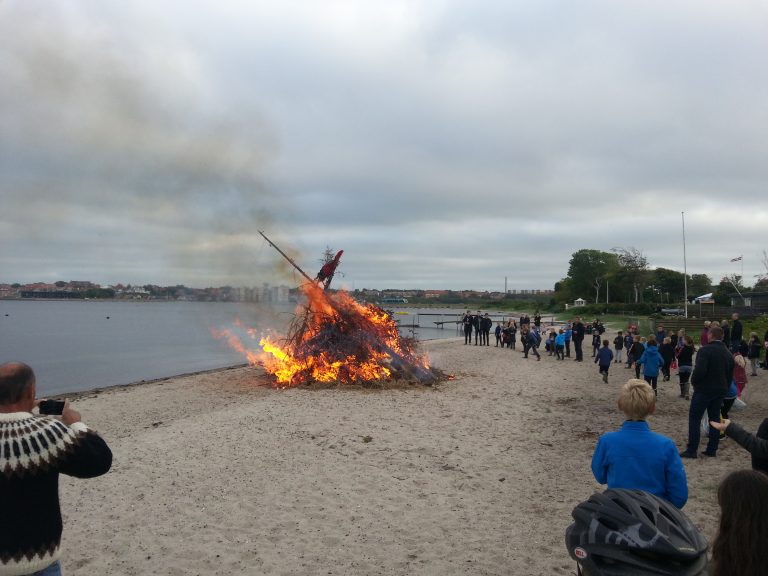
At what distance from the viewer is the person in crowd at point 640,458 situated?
3.62 meters

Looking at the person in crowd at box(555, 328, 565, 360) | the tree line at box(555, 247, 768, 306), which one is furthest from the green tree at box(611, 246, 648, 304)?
the person in crowd at box(555, 328, 565, 360)

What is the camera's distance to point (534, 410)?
1373cm

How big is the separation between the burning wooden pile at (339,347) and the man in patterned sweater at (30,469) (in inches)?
574

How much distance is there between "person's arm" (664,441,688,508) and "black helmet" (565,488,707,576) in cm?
128

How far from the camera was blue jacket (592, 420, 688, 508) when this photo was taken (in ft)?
11.8

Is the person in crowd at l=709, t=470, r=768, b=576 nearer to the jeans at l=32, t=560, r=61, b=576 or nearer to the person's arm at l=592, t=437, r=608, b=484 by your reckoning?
the person's arm at l=592, t=437, r=608, b=484

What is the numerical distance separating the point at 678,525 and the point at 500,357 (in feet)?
84.0

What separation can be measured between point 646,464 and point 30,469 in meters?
3.75

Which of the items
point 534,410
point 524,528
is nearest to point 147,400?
point 534,410

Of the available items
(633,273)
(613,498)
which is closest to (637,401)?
(613,498)

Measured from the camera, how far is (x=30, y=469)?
112 inches

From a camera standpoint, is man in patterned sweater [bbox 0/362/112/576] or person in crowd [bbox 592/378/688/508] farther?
person in crowd [bbox 592/378/688/508]

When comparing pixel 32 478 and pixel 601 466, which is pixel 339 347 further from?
pixel 32 478

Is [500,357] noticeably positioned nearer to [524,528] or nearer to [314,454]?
[314,454]
